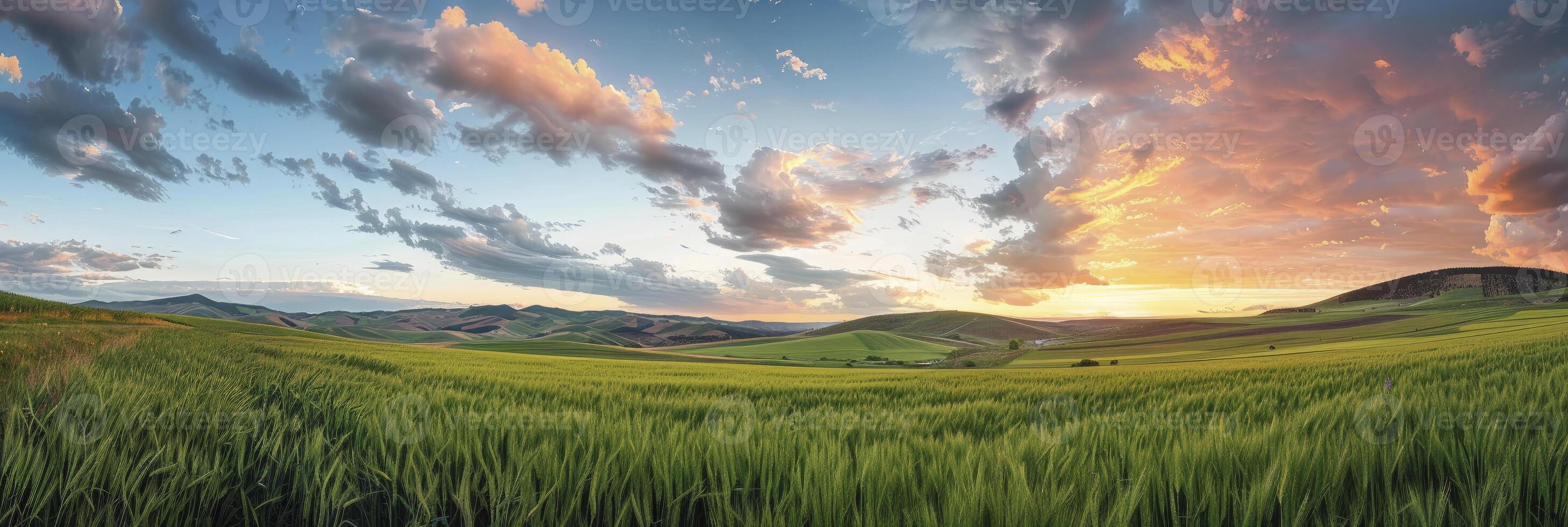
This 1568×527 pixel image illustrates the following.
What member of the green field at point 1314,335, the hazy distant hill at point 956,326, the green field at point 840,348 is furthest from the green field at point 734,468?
the hazy distant hill at point 956,326

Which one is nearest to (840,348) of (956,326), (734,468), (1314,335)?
(1314,335)

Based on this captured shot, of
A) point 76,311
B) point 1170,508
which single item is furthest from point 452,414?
point 76,311

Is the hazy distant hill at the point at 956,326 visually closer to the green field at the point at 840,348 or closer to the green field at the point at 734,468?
the green field at the point at 840,348

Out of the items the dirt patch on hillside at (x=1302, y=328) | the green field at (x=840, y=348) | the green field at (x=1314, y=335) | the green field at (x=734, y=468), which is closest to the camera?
the green field at (x=734, y=468)

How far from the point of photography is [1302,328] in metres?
59.6

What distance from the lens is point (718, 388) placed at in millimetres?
9820

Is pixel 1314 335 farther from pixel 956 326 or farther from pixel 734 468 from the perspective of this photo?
pixel 956 326

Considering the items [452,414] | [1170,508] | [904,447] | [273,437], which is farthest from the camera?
[452,414]

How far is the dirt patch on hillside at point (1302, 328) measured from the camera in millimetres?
53812

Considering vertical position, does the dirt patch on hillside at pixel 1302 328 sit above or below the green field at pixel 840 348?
above

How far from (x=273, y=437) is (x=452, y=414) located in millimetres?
1549

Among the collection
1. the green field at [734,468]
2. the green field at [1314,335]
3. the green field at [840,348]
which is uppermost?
the green field at [734,468]

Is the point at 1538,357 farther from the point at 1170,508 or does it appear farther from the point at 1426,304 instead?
the point at 1426,304

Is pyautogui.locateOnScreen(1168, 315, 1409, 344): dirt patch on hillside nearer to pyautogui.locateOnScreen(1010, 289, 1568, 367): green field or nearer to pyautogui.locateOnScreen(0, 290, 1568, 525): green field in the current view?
pyautogui.locateOnScreen(1010, 289, 1568, 367): green field
